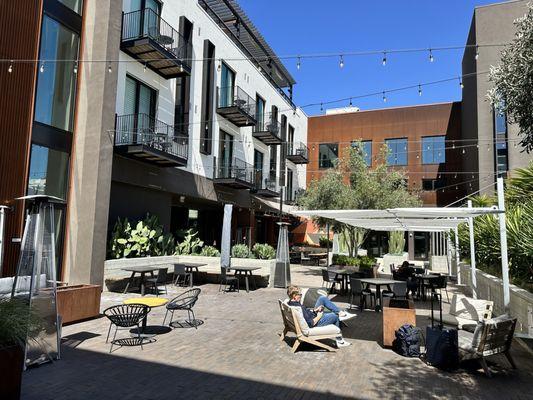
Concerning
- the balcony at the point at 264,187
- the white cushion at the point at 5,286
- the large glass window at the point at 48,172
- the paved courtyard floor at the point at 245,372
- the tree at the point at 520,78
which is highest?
the balcony at the point at 264,187

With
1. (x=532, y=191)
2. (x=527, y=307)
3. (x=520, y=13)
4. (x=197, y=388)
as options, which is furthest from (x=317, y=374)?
(x=520, y=13)

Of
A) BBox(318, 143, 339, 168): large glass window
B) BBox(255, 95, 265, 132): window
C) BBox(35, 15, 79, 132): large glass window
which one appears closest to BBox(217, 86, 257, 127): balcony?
BBox(255, 95, 265, 132): window

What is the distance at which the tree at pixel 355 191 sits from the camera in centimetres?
1911

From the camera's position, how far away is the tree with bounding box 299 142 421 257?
19.1m

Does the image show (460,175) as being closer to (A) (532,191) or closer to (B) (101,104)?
(A) (532,191)

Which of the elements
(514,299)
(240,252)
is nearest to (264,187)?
(240,252)

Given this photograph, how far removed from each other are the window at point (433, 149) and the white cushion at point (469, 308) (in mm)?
27566

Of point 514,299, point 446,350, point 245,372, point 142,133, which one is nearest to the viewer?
point 245,372

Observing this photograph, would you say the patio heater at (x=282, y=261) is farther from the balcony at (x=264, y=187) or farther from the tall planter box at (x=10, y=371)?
the balcony at (x=264, y=187)

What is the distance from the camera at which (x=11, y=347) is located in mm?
4363

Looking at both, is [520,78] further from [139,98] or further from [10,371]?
[139,98]

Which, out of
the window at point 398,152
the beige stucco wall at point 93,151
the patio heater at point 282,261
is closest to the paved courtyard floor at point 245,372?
the beige stucco wall at point 93,151

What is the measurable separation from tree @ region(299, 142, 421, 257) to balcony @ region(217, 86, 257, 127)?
5673mm

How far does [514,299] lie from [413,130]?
2805 centimetres
